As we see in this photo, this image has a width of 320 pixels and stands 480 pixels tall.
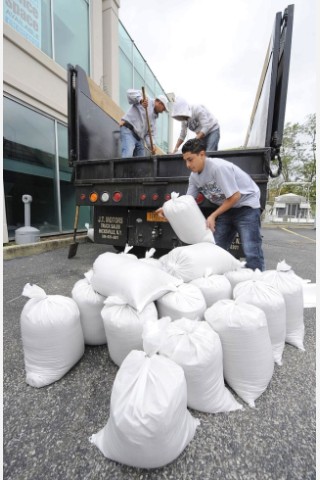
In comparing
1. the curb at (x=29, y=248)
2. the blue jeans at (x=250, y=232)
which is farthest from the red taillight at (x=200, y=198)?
the curb at (x=29, y=248)

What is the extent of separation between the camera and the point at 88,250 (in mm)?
4051

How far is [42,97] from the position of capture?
4504 millimetres

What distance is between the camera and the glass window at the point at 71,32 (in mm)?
4965

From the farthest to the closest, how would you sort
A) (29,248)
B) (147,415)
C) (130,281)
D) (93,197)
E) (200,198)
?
(29,248) < (93,197) < (200,198) < (130,281) < (147,415)

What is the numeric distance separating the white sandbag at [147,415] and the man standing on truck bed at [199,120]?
310 cm

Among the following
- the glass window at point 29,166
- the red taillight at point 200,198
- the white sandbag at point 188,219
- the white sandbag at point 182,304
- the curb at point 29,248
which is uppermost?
the glass window at point 29,166

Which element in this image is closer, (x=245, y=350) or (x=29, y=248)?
(x=245, y=350)

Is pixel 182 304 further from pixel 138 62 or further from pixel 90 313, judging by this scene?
pixel 138 62

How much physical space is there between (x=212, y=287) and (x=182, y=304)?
0.87 ft

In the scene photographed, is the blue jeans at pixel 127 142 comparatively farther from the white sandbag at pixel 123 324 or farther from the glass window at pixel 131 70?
the glass window at pixel 131 70

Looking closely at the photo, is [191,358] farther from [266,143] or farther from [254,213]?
[266,143]

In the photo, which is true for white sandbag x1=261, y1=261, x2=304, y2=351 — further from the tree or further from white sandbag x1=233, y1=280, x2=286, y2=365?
the tree

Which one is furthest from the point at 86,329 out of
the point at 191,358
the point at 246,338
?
the point at 246,338

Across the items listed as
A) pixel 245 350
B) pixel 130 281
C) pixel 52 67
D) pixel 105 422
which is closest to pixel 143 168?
pixel 130 281
